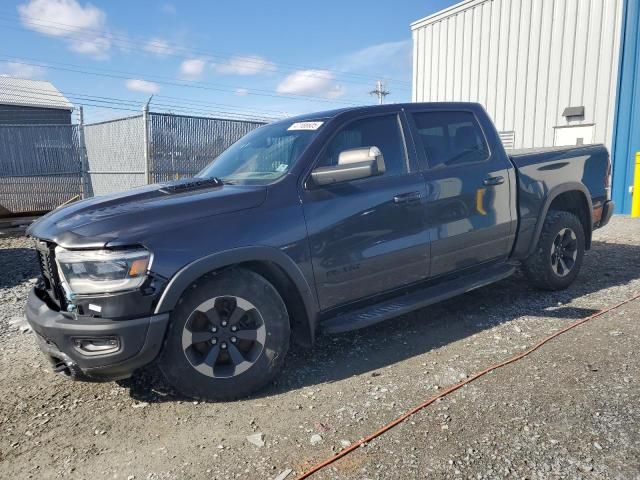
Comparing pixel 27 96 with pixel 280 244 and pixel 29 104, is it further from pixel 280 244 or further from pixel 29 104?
pixel 280 244

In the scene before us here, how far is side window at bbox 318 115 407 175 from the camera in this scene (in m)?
3.68

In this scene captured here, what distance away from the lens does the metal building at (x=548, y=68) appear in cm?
1074

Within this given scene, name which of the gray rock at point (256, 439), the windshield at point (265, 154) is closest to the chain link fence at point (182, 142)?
the windshield at point (265, 154)

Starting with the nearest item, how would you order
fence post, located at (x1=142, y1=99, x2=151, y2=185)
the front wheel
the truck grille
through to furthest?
the truck grille < the front wheel < fence post, located at (x1=142, y1=99, x2=151, y2=185)

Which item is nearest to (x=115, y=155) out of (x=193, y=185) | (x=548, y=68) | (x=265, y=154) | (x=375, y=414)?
(x=265, y=154)

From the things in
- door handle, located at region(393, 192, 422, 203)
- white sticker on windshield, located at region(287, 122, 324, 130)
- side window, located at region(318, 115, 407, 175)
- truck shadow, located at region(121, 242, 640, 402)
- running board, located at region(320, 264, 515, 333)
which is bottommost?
truck shadow, located at region(121, 242, 640, 402)

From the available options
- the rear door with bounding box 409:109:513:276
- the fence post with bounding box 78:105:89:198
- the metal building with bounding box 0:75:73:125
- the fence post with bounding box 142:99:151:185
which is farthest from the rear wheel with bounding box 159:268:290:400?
the metal building with bounding box 0:75:73:125

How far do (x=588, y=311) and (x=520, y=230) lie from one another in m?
0.95

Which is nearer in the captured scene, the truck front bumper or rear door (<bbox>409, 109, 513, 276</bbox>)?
the truck front bumper

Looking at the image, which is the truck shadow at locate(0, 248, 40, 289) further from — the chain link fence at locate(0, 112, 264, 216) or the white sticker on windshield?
the white sticker on windshield

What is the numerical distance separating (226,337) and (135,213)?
92cm

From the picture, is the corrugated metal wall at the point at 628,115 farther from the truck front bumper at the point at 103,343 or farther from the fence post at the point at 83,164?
the fence post at the point at 83,164

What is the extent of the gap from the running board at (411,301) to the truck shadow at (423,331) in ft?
1.12

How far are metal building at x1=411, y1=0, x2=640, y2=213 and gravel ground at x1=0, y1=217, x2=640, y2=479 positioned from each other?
8.43 m
